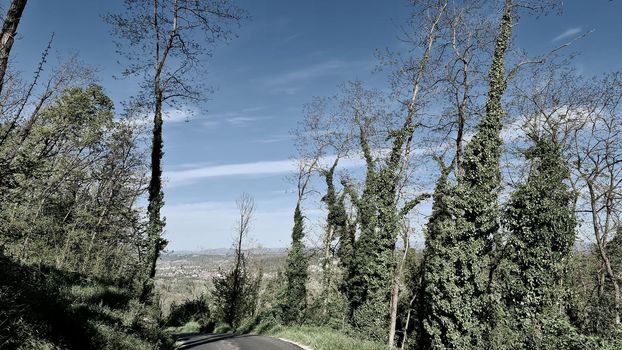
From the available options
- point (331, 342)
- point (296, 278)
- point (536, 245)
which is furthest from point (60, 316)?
point (296, 278)

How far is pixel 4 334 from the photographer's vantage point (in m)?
6.37

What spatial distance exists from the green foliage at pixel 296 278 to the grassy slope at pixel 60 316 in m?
21.3

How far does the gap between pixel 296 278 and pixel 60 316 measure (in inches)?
1127

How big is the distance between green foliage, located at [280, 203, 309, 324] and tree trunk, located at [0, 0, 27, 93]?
31.1 meters

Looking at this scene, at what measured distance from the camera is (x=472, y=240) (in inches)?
802

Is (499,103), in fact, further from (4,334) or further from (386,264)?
(4,334)

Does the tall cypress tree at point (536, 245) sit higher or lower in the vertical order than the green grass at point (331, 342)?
higher

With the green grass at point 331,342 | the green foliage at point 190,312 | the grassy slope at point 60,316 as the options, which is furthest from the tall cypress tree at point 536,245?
the green foliage at point 190,312

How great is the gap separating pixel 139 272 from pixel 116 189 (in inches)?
833

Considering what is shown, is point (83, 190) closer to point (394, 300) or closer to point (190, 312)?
point (190, 312)

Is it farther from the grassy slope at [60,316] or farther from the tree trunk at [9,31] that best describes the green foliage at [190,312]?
the tree trunk at [9,31]

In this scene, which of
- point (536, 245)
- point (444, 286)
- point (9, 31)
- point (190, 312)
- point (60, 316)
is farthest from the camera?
point (190, 312)

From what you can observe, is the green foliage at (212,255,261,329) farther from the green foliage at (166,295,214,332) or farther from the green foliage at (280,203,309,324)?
the green foliage at (280,203,309,324)

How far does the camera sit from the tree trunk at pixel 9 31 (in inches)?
276
